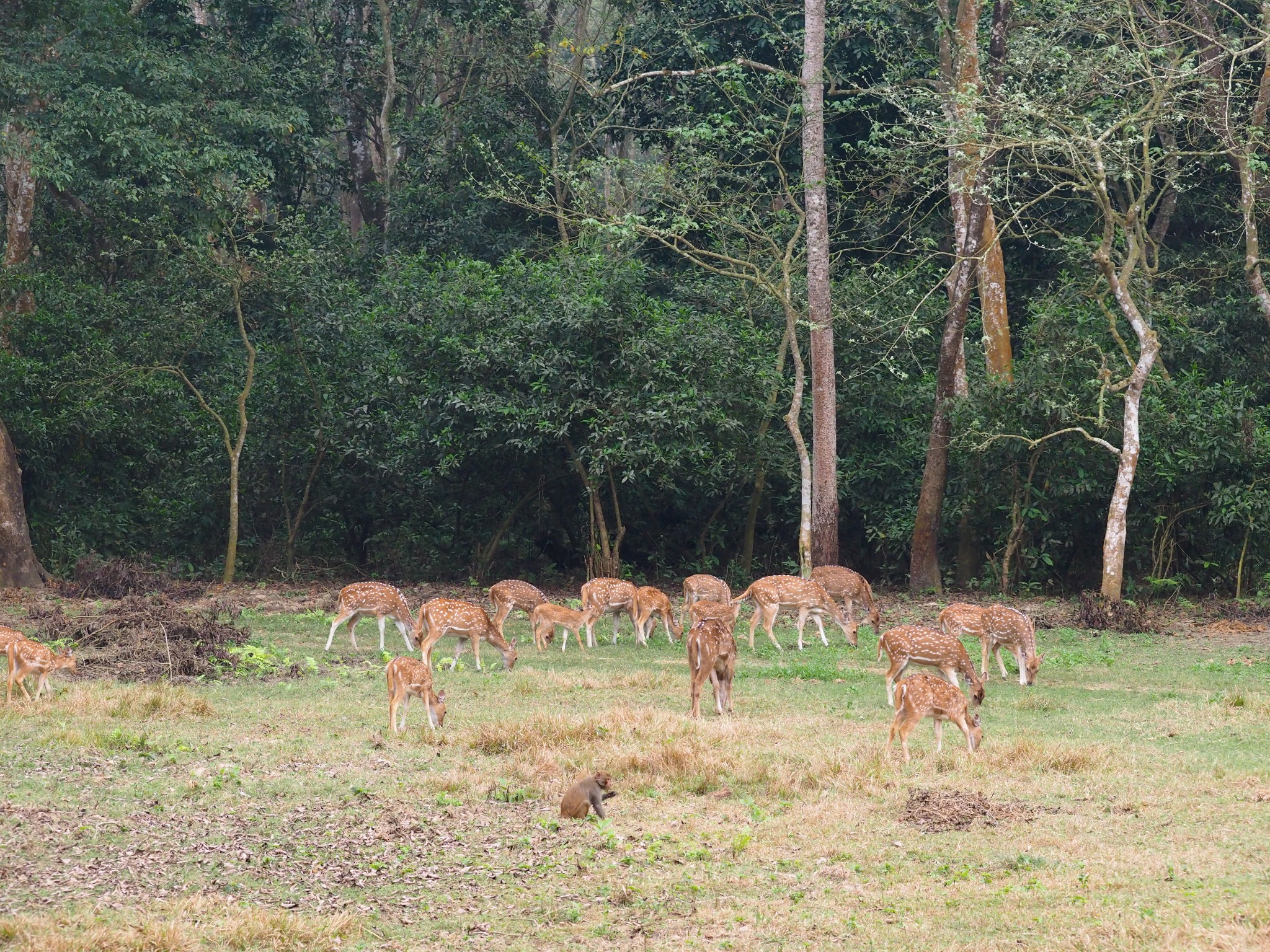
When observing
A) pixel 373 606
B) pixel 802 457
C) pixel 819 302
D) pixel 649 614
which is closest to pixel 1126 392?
pixel 819 302

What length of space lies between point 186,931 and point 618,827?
309 centimetres

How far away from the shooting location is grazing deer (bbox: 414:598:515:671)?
16.1 m

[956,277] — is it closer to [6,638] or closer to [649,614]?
[649,614]

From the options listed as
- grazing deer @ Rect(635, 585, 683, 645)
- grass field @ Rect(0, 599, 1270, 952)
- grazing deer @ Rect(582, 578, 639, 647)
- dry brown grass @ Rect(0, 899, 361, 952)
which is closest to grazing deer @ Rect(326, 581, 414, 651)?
grazing deer @ Rect(582, 578, 639, 647)

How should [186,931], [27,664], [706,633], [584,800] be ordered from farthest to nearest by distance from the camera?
[706,633], [27,664], [584,800], [186,931]

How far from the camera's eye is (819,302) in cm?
2369

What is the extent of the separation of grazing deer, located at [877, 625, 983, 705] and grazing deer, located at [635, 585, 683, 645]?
5228mm

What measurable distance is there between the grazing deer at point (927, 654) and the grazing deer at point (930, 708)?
2.09 m

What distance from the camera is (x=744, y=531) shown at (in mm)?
27172

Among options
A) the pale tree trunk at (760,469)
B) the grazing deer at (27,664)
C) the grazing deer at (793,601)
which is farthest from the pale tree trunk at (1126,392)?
the grazing deer at (27,664)

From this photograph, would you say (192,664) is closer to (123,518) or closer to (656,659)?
(656,659)

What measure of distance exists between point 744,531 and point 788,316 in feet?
16.2

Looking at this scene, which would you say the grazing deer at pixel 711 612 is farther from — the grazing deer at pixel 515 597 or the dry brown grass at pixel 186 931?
the dry brown grass at pixel 186 931

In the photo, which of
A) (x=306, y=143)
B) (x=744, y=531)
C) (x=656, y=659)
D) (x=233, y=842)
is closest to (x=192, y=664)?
(x=656, y=659)
